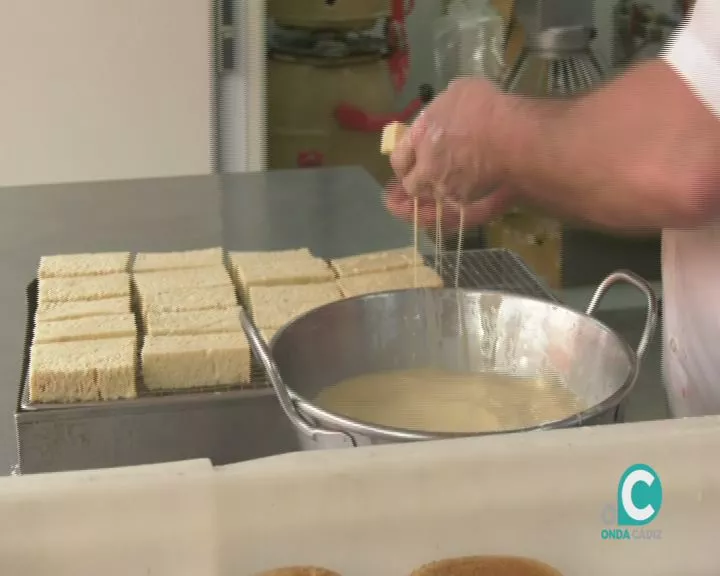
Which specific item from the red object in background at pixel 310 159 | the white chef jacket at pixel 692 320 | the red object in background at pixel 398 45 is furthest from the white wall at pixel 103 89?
the white chef jacket at pixel 692 320

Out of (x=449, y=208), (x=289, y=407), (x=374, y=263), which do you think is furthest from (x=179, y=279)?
(x=289, y=407)

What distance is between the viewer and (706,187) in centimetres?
61

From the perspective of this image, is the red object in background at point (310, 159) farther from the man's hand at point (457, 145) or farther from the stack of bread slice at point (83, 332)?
the man's hand at point (457, 145)

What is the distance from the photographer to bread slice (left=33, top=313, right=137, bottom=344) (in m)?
0.86

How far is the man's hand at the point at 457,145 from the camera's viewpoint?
724 millimetres

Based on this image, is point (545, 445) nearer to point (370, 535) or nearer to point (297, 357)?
point (370, 535)

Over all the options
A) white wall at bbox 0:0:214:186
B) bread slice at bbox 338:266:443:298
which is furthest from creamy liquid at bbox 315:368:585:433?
white wall at bbox 0:0:214:186

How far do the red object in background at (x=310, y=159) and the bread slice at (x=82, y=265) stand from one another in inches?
36.4

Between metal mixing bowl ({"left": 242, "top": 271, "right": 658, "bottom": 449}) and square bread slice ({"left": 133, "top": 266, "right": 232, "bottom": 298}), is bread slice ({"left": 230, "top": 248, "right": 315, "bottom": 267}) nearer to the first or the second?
square bread slice ({"left": 133, "top": 266, "right": 232, "bottom": 298})

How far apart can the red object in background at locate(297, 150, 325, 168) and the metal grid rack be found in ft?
4.00

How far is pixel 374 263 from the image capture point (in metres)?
1.05

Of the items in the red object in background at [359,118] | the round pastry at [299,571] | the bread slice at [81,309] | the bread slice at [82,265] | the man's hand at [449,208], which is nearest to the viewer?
the round pastry at [299,571]

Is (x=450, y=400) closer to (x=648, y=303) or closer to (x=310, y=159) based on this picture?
(x=648, y=303)

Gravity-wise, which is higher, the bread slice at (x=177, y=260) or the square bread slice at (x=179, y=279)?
the bread slice at (x=177, y=260)
